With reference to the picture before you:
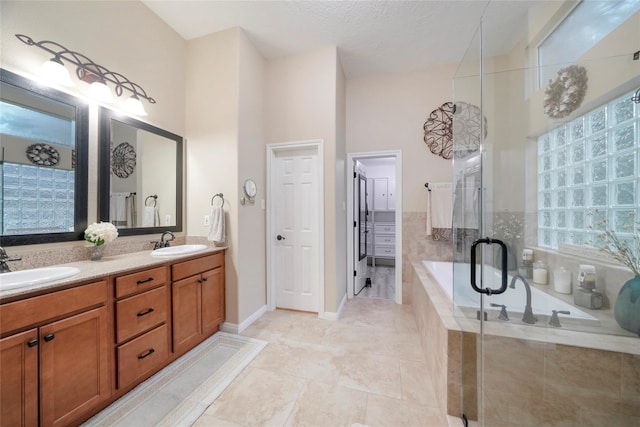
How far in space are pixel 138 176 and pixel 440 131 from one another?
3.50m

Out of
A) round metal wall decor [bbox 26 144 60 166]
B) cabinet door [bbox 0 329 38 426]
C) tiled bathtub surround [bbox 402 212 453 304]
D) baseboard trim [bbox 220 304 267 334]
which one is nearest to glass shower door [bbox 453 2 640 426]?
tiled bathtub surround [bbox 402 212 453 304]

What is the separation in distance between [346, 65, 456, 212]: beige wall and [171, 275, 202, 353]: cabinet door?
2.59m

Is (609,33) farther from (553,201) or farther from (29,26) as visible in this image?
(29,26)

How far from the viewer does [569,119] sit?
1446mm

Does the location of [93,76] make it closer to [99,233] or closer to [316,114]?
[99,233]

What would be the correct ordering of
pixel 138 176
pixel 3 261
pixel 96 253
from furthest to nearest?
pixel 138 176, pixel 96 253, pixel 3 261

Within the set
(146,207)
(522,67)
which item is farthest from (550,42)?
(146,207)

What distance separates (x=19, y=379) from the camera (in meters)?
1.02

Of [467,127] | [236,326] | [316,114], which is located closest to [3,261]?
[236,326]

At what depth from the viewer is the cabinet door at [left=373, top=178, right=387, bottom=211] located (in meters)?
5.27

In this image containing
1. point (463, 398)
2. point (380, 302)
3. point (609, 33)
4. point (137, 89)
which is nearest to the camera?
point (609, 33)

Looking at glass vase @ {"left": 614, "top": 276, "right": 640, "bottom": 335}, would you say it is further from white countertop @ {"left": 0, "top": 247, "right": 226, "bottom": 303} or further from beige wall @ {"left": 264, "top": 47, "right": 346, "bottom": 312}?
white countertop @ {"left": 0, "top": 247, "right": 226, "bottom": 303}

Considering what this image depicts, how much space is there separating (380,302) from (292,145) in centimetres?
240

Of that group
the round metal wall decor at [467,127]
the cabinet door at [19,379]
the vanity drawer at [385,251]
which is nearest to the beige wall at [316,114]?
the round metal wall decor at [467,127]
